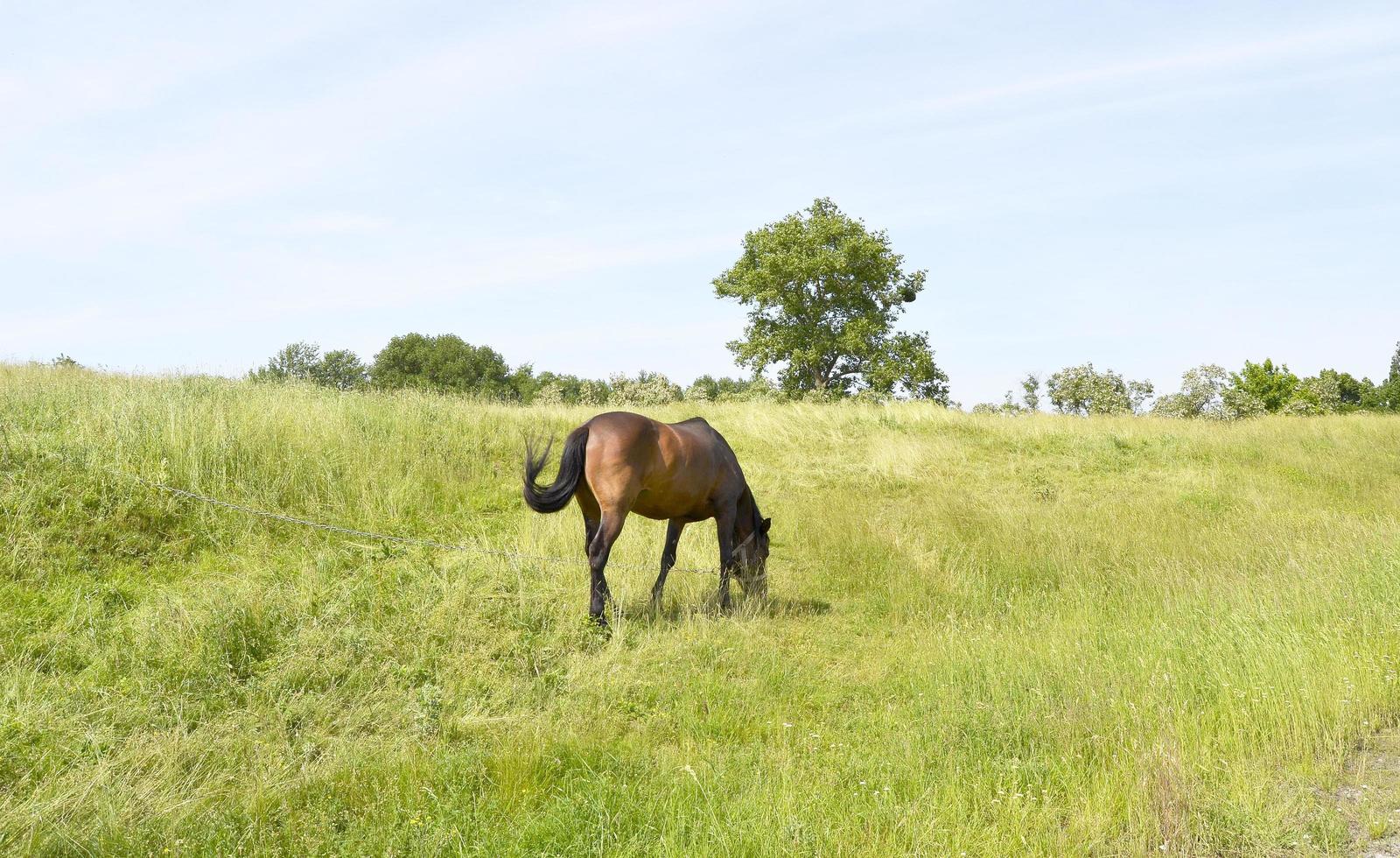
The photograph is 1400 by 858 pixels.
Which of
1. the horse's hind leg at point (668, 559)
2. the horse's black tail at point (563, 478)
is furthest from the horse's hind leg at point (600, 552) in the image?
the horse's hind leg at point (668, 559)

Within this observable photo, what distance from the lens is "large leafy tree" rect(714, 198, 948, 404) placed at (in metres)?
37.2

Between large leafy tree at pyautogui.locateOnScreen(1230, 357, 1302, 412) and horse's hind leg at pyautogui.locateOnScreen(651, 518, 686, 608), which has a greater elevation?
large leafy tree at pyautogui.locateOnScreen(1230, 357, 1302, 412)

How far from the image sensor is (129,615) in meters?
6.83

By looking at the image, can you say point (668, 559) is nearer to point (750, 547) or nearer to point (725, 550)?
point (725, 550)

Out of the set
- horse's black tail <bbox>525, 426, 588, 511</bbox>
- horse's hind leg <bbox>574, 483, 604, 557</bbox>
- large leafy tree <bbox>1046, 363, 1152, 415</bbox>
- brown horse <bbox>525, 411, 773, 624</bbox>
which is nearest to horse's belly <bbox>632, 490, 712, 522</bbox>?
brown horse <bbox>525, 411, 773, 624</bbox>

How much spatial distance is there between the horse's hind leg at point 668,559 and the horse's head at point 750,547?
643 mm

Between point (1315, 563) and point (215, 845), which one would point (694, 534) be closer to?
point (1315, 563)

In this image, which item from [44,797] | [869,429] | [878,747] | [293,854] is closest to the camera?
[293,854]

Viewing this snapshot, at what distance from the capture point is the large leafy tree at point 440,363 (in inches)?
2174

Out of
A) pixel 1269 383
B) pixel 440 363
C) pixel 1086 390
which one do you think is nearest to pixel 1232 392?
pixel 1086 390

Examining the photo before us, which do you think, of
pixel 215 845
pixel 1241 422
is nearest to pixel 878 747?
pixel 215 845

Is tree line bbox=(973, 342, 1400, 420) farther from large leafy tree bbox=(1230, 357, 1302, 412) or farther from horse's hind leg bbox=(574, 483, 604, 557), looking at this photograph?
horse's hind leg bbox=(574, 483, 604, 557)

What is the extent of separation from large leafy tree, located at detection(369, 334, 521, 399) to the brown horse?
47362 millimetres

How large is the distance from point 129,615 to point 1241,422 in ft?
79.3
